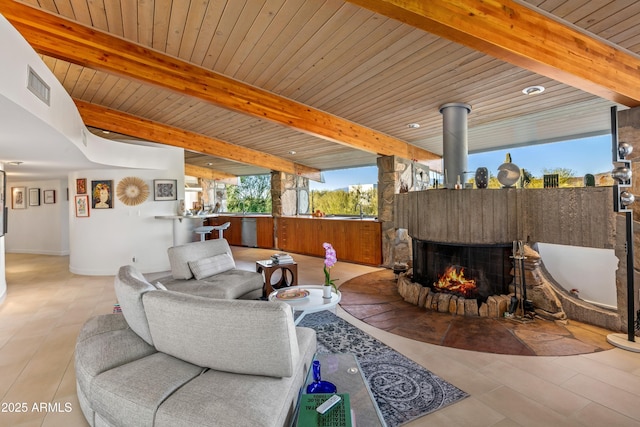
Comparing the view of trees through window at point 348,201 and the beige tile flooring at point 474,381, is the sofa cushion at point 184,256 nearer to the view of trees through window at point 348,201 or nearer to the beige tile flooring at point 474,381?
the beige tile flooring at point 474,381

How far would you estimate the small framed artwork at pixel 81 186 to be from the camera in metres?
6.68

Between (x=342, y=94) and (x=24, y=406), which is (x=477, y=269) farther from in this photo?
(x=24, y=406)

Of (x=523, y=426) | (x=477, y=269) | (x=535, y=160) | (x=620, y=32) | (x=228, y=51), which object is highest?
(x=228, y=51)

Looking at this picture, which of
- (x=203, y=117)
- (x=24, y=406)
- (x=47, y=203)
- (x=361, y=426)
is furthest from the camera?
(x=47, y=203)

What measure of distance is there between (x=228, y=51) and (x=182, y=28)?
52 centimetres

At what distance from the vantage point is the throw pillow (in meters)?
4.10

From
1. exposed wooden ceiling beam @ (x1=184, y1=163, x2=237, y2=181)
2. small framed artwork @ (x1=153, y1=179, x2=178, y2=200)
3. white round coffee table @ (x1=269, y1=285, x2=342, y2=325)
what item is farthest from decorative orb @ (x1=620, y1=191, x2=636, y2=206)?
exposed wooden ceiling beam @ (x1=184, y1=163, x2=237, y2=181)

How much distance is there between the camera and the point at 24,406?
2234 mm

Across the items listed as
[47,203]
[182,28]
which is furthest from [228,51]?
[47,203]

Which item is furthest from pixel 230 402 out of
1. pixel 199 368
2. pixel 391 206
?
pixel 391 206

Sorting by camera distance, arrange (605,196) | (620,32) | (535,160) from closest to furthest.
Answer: (620,32)
(605,196)
(535,160)

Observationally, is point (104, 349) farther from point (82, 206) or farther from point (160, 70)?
point (82, 206)

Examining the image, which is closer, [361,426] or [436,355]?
[361,426]

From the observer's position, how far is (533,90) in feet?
12.2
